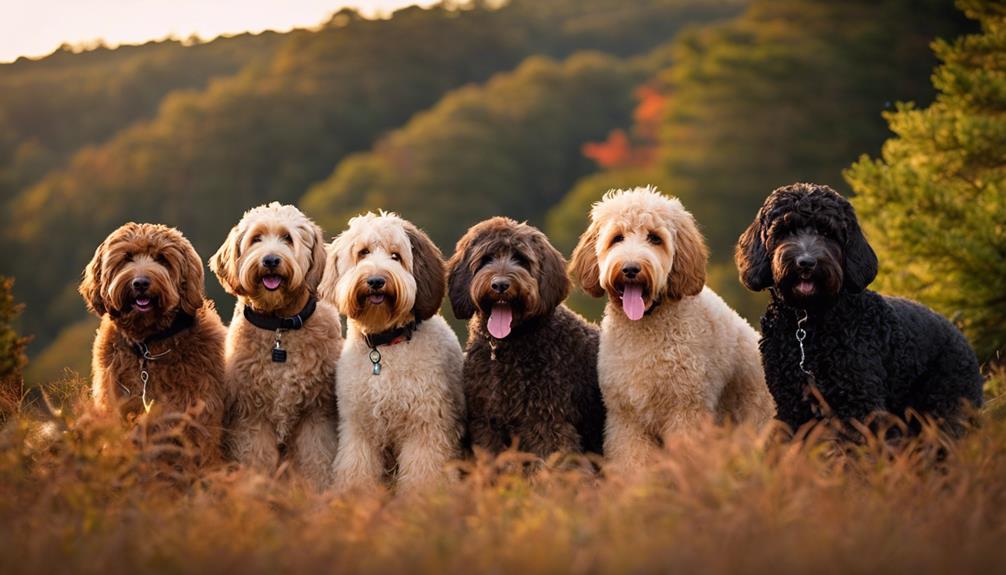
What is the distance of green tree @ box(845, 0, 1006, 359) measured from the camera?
1080 centimetres

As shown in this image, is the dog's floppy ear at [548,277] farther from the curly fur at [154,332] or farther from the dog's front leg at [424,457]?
the curly fur at [154,332]

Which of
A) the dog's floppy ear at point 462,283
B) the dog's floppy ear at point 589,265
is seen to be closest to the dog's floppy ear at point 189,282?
the dog's floppy ear at point 462,283

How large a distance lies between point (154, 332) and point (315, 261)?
1.13 metres

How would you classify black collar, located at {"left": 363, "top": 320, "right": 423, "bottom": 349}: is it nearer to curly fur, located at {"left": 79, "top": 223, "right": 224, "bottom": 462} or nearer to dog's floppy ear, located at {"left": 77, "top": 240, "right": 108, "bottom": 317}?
curly fur, located at {"left": 79, "top": 223, "right": 224, "bottom": 462}

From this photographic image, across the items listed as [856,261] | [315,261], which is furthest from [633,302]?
[315,261]

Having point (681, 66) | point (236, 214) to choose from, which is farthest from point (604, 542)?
point (236, 214)

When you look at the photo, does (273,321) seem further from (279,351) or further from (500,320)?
(500,320)

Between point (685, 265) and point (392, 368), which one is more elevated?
point (685, 265)

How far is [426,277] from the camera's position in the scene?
6617mm

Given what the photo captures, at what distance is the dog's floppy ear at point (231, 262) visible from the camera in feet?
22.1

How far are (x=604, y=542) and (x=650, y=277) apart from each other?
240cm

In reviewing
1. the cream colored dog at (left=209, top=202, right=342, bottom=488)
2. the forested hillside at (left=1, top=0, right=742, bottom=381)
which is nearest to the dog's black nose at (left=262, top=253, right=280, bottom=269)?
the cream colored dog at (left=209, top=202, right=342, bottom=488)

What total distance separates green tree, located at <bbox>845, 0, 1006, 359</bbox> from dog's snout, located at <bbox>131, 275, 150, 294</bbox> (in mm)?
7933

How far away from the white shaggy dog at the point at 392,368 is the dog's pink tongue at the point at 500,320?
1.62 feet
